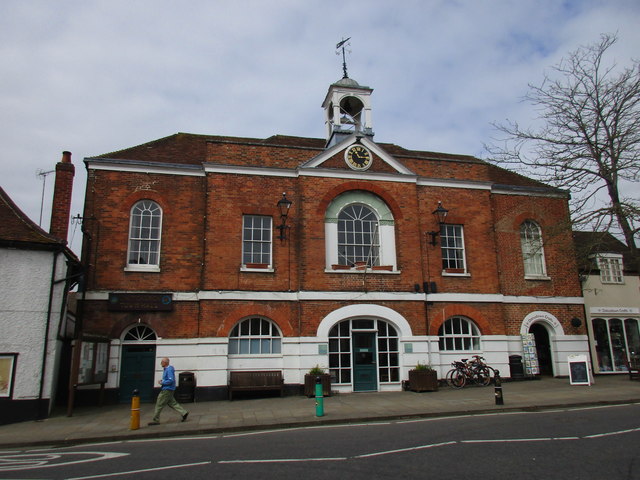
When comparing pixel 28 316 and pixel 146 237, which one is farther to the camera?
pixel 146 237

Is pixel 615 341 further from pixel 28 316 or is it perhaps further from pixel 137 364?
pixel 28 316

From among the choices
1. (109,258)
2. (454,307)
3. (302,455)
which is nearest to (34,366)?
(109,258)

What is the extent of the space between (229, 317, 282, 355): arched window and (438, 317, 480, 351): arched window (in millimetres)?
5953

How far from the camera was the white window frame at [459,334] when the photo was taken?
17.8m

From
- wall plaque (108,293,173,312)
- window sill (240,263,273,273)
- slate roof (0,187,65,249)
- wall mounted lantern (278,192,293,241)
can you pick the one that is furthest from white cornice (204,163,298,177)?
slate roof (0,187,65,249)

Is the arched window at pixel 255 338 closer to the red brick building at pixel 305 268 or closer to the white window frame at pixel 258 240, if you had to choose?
the red brick building at pixel 305 268

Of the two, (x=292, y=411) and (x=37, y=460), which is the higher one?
(x=292, y=411)

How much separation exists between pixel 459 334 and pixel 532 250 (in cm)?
496

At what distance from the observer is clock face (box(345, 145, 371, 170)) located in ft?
59.6

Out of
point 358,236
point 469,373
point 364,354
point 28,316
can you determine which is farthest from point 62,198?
point 469,373

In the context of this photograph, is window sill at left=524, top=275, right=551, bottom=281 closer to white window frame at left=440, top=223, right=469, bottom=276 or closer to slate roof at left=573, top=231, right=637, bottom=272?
slate roof at left=573, top=231, right=637, bottom=272

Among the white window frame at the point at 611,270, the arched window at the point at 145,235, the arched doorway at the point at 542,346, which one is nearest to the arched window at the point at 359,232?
the arched window at the point at 145,235

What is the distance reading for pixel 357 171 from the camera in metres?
18.1

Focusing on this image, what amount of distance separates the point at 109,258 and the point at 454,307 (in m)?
12.0
